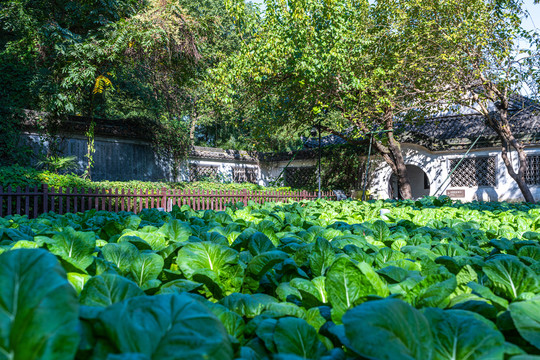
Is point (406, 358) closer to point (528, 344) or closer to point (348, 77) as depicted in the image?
point (528, 344)

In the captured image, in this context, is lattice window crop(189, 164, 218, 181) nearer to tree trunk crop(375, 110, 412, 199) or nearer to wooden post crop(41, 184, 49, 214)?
tree trunk crop(375, 110, 412, 199)

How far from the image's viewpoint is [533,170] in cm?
1518

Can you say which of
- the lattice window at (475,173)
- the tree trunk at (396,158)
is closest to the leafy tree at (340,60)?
the tree trunk at (396,158)

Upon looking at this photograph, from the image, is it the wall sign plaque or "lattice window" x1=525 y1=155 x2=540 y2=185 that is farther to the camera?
the wall sign plaque

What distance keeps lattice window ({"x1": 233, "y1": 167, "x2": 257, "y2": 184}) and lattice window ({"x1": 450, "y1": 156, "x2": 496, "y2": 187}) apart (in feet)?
36.2

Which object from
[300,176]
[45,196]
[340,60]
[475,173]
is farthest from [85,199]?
[475,173]

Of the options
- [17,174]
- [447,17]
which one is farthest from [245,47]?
[17,174]

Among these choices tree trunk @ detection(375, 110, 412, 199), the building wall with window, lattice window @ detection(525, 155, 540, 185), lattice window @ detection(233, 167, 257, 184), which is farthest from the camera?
lattice window @ detection(233, 167, 257, 184)


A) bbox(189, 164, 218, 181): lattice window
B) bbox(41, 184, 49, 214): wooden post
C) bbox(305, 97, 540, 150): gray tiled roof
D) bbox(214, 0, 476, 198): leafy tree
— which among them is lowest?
bbox(41, 184, 49, 214): wooden post

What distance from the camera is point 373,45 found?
42.0 feet

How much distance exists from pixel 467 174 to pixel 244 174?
39.2 feet

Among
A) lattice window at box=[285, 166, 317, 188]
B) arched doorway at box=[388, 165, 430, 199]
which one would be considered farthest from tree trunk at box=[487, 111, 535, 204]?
lattice window at box=[285, 166, 317, 188]

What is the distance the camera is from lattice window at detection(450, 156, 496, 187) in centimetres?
1609

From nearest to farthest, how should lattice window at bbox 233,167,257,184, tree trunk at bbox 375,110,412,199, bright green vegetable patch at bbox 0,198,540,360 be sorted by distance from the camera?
1. bright green vegetable patch at bbox 0,198,540,360
2. tree trunk at bbox 375,110,412,199
3. lattice window at bbox 233,167,257,184
